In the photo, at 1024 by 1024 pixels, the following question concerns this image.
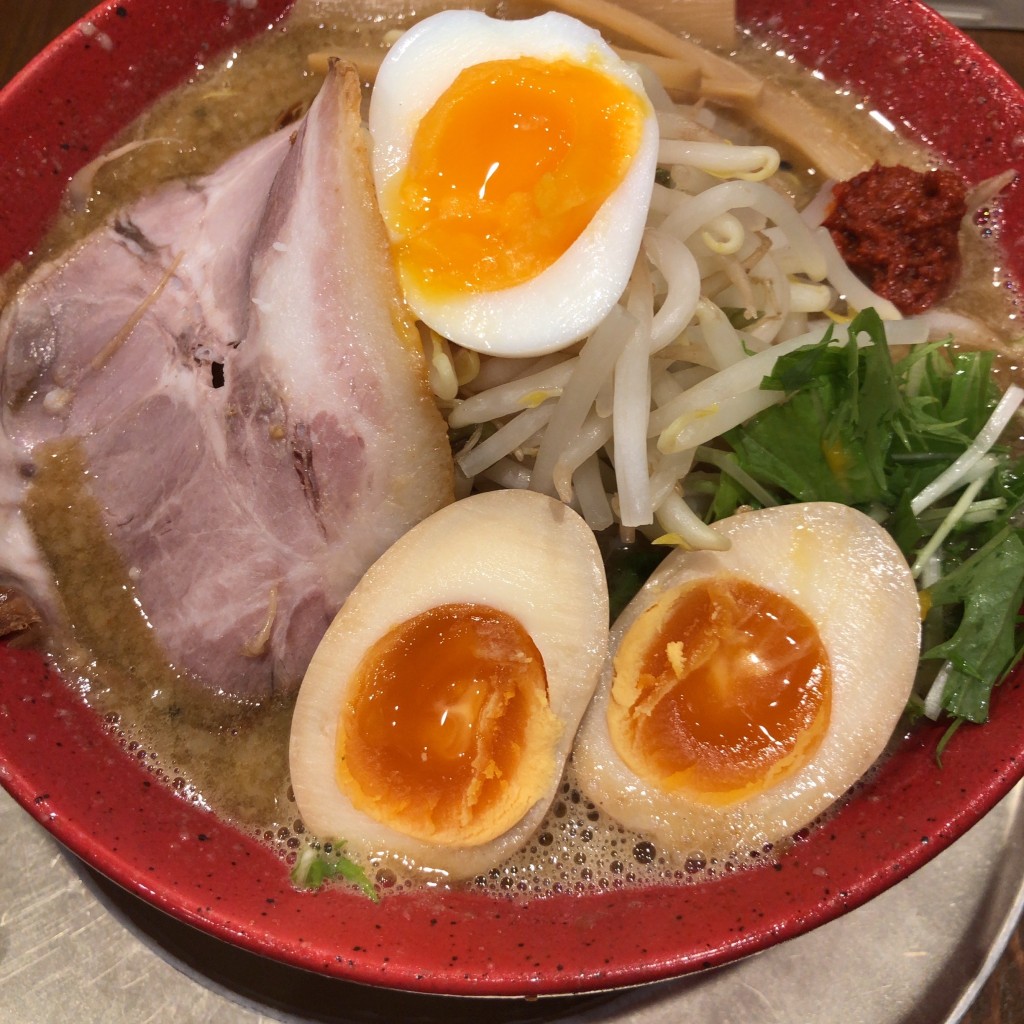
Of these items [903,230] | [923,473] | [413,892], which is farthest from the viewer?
[903,230]

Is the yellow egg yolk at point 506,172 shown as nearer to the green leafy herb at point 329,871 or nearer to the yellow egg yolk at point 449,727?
the yellow egg yolk at point 449,727

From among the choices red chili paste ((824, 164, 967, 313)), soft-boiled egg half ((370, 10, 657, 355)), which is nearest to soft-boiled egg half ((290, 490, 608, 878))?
soft-boiled egg half ((370, 10, 657, 355))

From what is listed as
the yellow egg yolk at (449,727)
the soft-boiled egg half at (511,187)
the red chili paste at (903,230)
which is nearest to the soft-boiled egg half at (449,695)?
the yellow egg yolk at (449,727)

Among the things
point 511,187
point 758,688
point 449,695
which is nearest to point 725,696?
point 758,688

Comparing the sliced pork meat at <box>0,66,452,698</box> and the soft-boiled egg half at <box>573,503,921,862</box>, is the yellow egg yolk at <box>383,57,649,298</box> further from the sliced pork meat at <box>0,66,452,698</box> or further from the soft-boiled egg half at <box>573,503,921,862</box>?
the soft-boiled egg half at <box>573,503,921,862</box>

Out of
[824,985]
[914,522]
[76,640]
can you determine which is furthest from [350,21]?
[824,985]

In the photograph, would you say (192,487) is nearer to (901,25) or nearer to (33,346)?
(33,346)

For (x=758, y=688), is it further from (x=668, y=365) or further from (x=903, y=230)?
(x=903, y=230)
